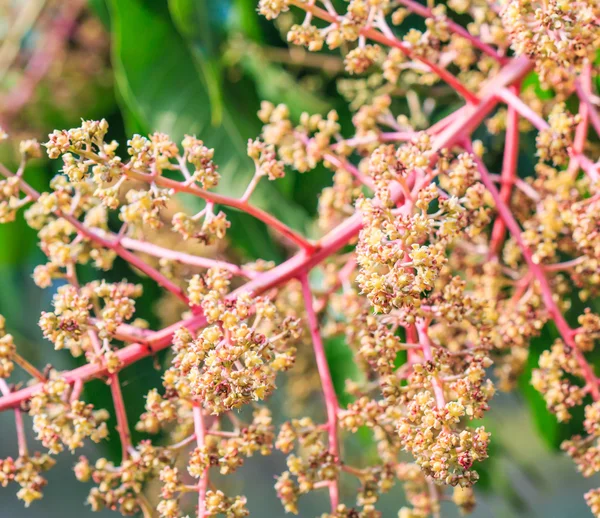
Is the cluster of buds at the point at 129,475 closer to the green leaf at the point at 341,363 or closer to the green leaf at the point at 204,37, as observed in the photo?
the green leaf at the point at 341,363

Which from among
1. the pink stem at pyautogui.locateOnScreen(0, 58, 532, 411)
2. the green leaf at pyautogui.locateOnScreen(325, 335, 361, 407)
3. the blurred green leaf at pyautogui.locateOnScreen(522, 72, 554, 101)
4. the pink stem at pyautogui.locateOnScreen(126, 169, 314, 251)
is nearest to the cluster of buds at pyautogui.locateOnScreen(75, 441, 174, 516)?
the pink stem at pyautogui.locateOnScreen(0, 58, 532, 411)

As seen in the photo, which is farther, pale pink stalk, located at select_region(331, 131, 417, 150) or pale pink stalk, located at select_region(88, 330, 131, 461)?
pale pink stalk, located at select_region(331, 131, 417, 150)

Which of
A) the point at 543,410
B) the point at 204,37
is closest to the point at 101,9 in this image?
the point at 204,37

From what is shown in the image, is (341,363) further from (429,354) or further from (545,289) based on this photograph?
(429,354)

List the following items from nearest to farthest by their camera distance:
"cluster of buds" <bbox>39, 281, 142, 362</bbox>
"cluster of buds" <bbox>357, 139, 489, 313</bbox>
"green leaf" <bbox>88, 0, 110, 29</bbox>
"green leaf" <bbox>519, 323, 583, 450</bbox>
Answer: "cluster of buds" <bbox>357, 139, 489, 313</bbox>, "cluster of buds" <bbox>39, 281, 142, 362</bbox>, "green leaf" <bbox>519, 323, 583, 450</bbox>, "green leaf" <bbox>88, 0, 110, 29</bbox>

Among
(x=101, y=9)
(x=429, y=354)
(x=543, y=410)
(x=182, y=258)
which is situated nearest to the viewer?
(x=429, y=354)

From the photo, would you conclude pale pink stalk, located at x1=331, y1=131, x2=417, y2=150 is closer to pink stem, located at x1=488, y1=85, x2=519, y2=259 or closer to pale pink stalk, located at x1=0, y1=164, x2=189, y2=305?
pink stem, located at x1=488, y1=85, x2=519, y2=259

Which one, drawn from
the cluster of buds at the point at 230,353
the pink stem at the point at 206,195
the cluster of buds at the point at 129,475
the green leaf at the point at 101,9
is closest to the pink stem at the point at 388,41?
the pink stem at the point at 206,195
